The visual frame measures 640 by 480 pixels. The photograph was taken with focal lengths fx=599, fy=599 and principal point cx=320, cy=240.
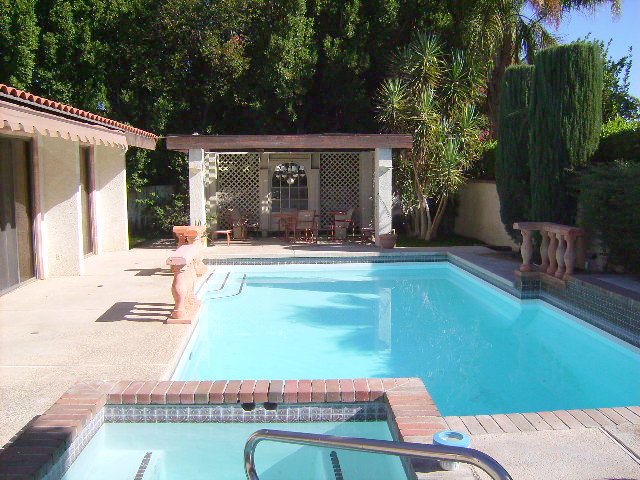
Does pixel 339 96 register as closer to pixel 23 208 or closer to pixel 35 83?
pixel 35 83

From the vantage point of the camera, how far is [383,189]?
14117 millimetres

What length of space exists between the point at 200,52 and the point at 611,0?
11.3 m

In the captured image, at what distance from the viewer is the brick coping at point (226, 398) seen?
152 inches

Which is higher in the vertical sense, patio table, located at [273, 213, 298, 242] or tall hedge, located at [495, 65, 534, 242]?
tall hedge, located at [495, 65, 534, 242]

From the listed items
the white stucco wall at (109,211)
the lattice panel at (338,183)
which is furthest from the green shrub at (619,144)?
the white stucco wall at (109,211)

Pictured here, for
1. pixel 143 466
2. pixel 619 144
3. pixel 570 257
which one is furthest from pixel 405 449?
pixel 619 144

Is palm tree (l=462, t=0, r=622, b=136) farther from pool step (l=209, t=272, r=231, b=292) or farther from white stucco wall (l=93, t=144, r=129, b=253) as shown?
white stucco wall (l=93, t=144, r=129, b=253)

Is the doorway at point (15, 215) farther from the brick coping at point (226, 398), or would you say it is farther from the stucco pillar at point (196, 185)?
the brick coping at point (226, 398)

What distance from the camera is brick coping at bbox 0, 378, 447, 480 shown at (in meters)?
3.86

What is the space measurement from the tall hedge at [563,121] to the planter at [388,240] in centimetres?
408

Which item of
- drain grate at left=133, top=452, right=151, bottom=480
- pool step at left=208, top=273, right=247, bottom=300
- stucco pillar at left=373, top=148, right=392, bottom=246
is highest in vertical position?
stucco pillar at left=373, top=148, right=392, bottom=246

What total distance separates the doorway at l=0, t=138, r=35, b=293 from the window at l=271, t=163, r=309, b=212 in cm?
815

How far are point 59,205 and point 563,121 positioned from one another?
859 centimetres

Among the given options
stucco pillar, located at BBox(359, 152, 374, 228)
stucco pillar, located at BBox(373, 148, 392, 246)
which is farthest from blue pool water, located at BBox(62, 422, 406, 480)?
stucco pillar, located at BBox(359, 152, 374, 228)
